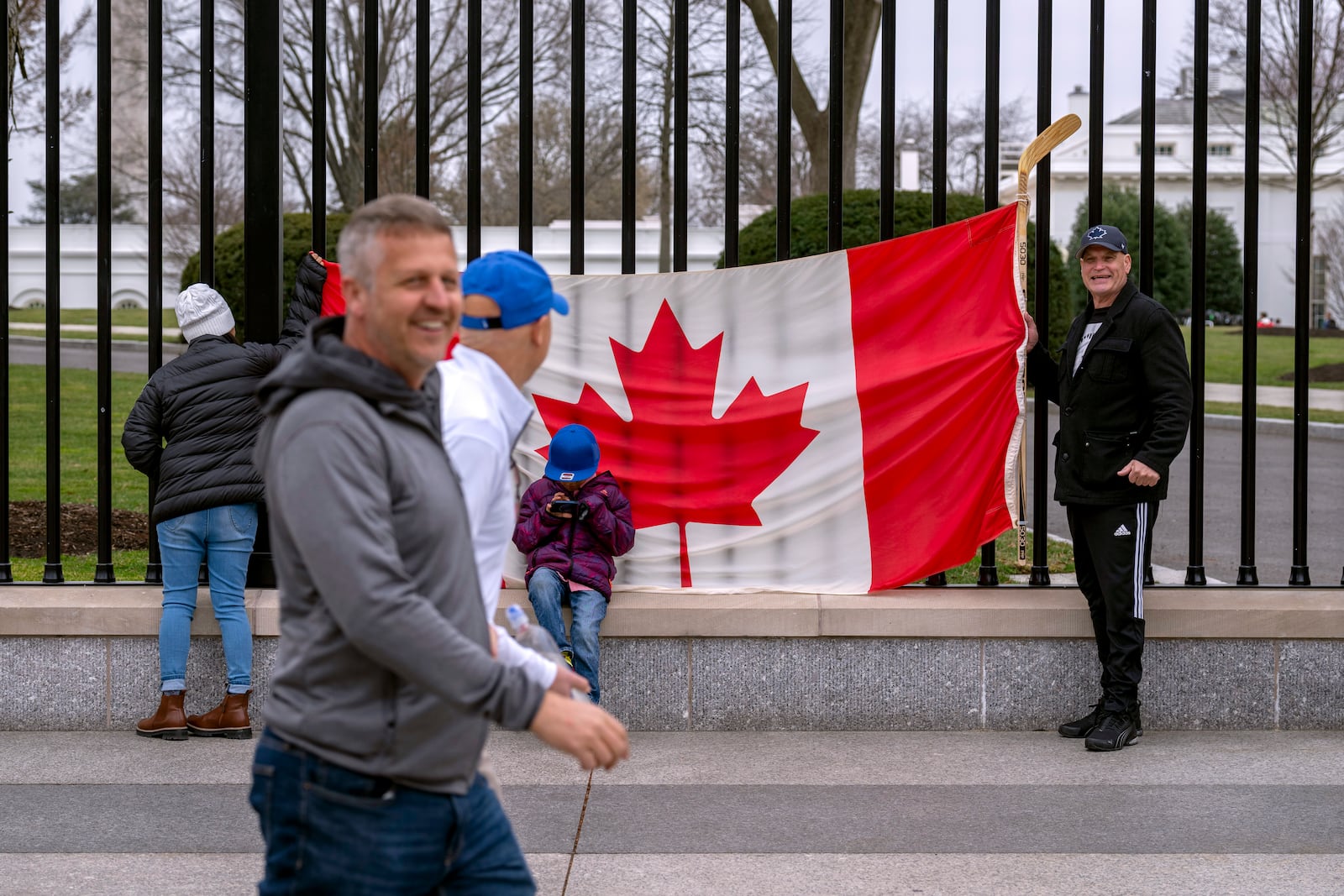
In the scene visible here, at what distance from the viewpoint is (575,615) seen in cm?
582

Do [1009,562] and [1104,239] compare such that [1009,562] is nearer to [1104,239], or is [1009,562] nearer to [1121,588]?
[1121,588]

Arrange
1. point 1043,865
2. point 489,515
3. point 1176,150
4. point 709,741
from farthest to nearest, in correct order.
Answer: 1. point 1176,150
2. point 709,741
3. point 1043,865
4. point 489,515

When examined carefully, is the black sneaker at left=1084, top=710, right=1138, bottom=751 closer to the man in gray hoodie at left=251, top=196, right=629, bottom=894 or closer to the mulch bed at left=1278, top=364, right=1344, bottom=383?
the man in gray hoodie at left=251, top=196, right=629, bottom=894

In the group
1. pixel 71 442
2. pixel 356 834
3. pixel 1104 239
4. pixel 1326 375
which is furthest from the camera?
pixel 1326 375

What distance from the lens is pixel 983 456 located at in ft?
20.0

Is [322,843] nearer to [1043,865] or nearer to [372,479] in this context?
[372,479]

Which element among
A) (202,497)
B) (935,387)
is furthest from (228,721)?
(935,387)

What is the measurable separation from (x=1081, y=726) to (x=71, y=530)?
624cm

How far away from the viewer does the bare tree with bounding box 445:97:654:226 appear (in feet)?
69.6

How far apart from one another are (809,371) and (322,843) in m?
4.21

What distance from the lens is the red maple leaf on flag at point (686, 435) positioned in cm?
621

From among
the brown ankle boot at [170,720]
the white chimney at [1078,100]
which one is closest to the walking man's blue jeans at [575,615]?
the brown ankle boot at [170,720]

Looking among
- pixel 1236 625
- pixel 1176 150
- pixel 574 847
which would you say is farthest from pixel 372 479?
pixel 1176 150

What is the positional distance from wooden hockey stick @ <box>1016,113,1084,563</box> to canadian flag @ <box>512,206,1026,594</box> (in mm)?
45
